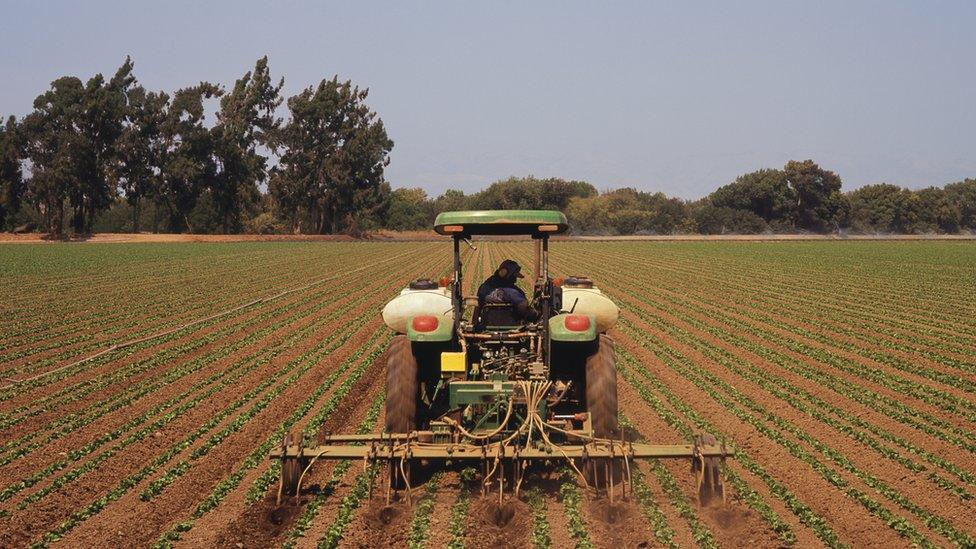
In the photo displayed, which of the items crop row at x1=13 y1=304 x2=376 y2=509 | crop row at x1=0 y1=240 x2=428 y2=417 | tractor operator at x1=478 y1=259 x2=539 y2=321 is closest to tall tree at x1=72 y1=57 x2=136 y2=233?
crop row at x1=0 y1=240 x2=428 y2=417

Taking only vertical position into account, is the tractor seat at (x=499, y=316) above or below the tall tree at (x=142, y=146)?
below

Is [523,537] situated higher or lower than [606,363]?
lower

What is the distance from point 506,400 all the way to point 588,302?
8.85 ft

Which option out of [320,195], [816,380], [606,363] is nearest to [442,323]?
[606,363]

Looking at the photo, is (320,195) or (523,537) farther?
(320,195)

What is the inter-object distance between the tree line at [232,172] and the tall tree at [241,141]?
0.11 m

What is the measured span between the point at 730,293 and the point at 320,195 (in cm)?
5912

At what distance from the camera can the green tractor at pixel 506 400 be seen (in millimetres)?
6508

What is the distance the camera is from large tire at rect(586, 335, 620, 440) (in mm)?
7078

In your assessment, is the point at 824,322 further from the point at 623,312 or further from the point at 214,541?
the point at 214,541

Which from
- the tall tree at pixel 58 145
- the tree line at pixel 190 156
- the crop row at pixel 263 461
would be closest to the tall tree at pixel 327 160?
the tree line at pixel 190 156

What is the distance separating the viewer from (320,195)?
80.2 metres

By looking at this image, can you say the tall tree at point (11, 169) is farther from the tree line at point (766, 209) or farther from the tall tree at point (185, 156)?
the tree line at point (766, 209)

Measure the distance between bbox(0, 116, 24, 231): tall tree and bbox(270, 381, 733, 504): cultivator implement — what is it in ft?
255
